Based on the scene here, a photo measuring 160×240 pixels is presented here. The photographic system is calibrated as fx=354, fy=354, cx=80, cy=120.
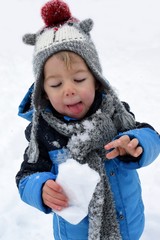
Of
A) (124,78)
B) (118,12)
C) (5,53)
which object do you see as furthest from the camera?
(118,12)

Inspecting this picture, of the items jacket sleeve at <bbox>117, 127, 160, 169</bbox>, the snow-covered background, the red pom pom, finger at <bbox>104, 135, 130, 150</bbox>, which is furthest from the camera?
the snow-covered background

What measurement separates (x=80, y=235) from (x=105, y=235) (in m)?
0.14

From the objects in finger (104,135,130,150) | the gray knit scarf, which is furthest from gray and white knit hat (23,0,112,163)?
finger (104,135,130,150)

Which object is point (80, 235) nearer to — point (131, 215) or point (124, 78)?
point (131, 215)

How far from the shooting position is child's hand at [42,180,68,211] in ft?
5.30

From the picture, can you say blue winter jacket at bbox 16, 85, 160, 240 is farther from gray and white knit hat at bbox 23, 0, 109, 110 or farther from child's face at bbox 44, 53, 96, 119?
gray and white knit hat at bbox 23, 0, 109, 110

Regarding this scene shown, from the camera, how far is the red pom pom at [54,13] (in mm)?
1925

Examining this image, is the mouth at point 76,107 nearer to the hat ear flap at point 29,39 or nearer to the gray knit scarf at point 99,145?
the gray knit scarf at point 99,145

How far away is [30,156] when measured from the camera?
1.86m

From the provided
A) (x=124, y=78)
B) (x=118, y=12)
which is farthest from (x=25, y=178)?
(x=118, y=12)

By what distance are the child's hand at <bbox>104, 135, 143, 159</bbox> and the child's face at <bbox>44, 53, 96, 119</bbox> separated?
0.31 metres

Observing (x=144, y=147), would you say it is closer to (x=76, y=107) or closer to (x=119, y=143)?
(x=119, y=143)

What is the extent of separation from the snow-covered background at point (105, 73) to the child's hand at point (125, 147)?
151cm

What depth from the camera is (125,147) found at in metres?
1.60
